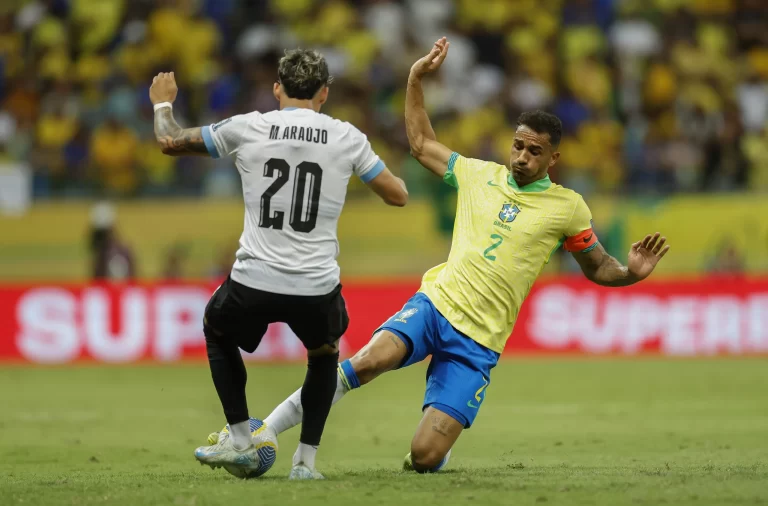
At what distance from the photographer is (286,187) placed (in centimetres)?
683

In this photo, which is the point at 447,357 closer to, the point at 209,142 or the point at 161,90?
the point at 209,142

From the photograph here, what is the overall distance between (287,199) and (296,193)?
0.06m

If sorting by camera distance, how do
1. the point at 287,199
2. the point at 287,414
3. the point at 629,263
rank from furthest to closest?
the point at 629,263, the point at 287,414, the point at 287,199

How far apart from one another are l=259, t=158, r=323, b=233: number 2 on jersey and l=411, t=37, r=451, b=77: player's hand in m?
1.70

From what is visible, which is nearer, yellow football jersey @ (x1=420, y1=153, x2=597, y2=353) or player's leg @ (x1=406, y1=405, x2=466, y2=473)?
player's leg @ (x1=406, y1=405, x2=466, y2=473)

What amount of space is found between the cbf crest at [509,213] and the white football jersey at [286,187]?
1689mm

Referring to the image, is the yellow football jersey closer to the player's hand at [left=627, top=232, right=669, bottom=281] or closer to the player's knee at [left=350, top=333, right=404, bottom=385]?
the player's hand at [left=627, top=232, right=669, bottom=281]

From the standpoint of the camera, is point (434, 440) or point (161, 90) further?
point (434, 440)

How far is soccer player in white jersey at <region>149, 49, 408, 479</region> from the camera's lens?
269 inches

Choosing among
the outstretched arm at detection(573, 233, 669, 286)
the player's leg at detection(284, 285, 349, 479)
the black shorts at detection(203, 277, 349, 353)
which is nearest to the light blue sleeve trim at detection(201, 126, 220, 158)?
the black shorts at detection(203, 277, 349, 353)

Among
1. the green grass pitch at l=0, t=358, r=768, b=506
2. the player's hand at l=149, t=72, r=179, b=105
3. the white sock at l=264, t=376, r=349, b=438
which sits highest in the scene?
the player's hand at l=149, t=72, r=179, b=105

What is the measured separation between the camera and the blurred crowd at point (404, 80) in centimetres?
1997

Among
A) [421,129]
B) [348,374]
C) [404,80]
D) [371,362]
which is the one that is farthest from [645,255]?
[404,80]

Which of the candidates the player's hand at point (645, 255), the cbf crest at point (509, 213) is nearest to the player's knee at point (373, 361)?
the cbf crest at point (509, 213)
